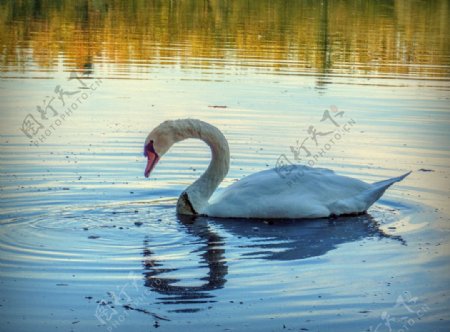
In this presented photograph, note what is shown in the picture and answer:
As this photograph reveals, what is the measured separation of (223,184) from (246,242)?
284cm

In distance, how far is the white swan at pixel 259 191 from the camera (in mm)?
11359

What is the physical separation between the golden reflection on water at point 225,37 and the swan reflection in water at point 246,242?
13.9m

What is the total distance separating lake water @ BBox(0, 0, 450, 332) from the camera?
26.9 feet

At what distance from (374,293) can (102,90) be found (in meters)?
13.3

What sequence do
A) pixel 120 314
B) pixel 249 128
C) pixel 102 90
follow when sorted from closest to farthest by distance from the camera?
pixel 120 314 → pixel 249 128 → pixel 102 90

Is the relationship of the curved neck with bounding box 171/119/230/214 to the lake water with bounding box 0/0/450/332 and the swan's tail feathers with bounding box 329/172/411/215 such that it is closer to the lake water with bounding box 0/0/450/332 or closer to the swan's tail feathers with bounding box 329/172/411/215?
the lake water with bounding box 0/0/450/332

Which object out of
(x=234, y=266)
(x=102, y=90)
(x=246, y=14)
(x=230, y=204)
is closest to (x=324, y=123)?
(x=102, y=90)

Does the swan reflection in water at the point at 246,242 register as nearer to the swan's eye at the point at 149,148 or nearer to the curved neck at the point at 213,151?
the curved neck at the point at 213,151

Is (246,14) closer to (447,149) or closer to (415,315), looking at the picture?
(447,149)

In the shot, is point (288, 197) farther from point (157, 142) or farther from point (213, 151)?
point (157, 142)

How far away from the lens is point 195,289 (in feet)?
28.3

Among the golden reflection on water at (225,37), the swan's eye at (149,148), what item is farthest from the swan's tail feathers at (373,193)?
the golden reflection on water at (225,37)

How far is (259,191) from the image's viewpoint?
11383mm

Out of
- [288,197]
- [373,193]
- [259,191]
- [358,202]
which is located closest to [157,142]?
[259,191]
